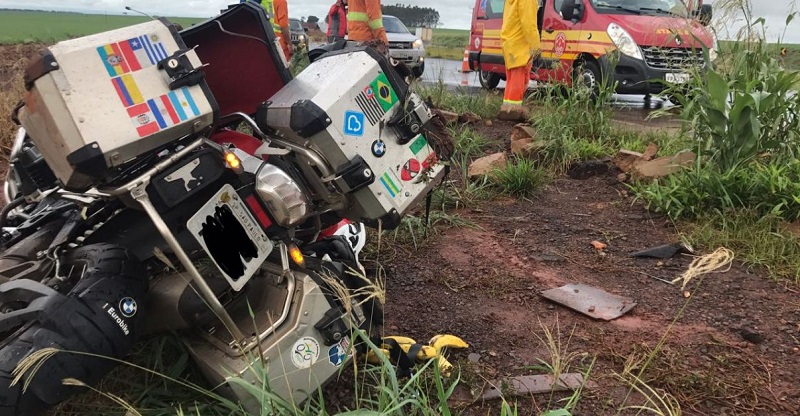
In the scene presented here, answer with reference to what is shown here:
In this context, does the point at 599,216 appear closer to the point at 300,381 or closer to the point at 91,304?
the point at 300,381

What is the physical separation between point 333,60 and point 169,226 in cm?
79

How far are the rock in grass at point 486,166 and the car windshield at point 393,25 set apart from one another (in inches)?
376

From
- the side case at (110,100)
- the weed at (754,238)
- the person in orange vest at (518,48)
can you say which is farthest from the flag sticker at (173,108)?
the person in orange vest at (518,48)

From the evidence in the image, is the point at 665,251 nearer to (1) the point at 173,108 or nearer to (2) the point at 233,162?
(2) the point at 233,162

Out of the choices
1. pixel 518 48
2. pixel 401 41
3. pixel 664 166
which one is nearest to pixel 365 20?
pixel 518 48

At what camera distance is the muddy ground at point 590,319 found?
6.22 feet

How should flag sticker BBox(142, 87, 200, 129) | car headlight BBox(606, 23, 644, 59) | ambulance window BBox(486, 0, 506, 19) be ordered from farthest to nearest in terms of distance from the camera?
ambulance window BBox(486, 0, 506, 19) < car headlight BBox(606, 23, 644, 59) < flag sticker BBox(142, 87, 200, 129)

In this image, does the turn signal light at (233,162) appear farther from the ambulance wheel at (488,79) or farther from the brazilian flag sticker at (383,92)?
the ambulance wheel at (488,79)

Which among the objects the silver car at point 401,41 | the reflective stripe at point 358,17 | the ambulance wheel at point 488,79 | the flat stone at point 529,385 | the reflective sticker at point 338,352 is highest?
the reflective stripe at point 358,17

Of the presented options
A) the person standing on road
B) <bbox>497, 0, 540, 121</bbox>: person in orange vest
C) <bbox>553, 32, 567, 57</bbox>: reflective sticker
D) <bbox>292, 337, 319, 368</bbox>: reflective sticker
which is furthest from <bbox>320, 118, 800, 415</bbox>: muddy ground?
the person standing on road

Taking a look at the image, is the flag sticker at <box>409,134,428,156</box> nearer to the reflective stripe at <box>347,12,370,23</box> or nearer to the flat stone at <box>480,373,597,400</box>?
the flat stone at <box>480,373,597,400</box>

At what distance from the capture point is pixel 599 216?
360 centimetres

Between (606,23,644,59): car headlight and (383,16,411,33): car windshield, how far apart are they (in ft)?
23.3

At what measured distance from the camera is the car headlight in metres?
6.58
